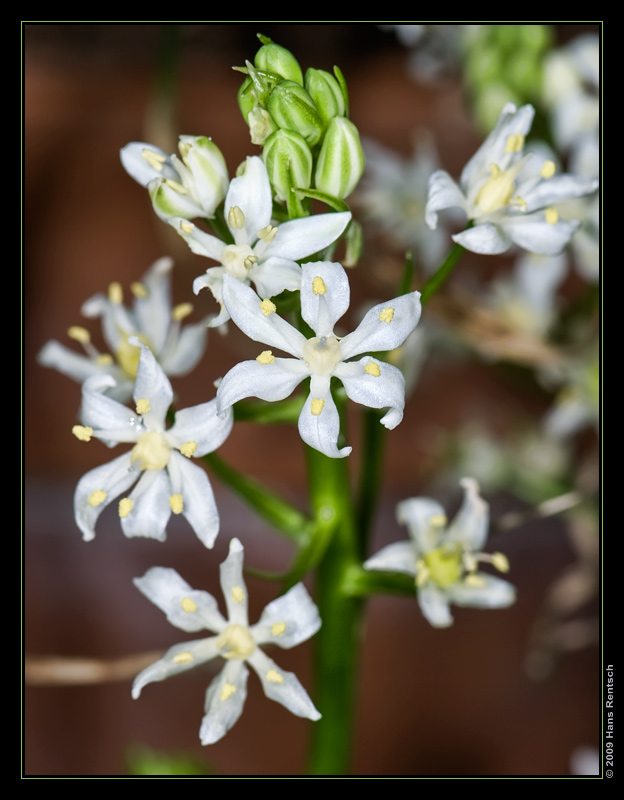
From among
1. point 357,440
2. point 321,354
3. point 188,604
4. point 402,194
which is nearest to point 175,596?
point 188,604

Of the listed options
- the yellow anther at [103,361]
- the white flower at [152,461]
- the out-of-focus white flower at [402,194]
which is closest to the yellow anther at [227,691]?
the white flower at [152,461]

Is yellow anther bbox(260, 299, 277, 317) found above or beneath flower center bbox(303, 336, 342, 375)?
above

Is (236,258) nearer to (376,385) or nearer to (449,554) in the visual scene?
(376,385)

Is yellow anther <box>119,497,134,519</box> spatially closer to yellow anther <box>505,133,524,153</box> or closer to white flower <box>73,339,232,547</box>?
white flower <box>73,339,232,547</box>

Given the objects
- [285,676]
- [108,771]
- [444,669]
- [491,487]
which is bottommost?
[108,771]

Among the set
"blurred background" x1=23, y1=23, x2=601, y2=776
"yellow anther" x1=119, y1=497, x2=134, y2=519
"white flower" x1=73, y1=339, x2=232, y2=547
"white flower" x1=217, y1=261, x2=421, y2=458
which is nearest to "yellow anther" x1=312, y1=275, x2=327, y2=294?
"white flower" x1=217, y1=261, x2=421, y2=458
